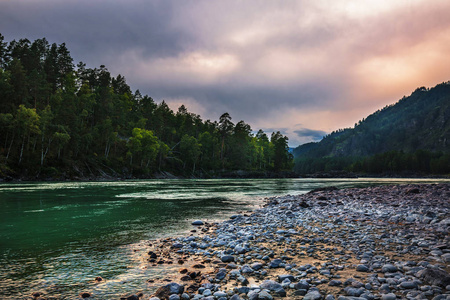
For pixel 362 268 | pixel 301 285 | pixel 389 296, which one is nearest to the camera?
pixel 389 296

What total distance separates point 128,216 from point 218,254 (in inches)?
390

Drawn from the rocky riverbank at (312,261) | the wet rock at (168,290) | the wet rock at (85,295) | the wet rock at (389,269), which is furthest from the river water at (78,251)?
the wet rock at (389,269)

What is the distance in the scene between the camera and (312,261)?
736 centimetres

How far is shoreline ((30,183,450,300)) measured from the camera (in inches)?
208

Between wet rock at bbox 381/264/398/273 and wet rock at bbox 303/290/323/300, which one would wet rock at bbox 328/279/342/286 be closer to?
wet rock at bbox 303/290/323/300

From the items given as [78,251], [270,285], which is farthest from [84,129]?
[270,285]

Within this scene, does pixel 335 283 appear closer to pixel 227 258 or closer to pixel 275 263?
pixel 275 263

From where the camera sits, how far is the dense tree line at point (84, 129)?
63938 mm

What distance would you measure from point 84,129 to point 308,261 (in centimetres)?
9572

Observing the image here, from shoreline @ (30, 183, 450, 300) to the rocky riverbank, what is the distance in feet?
0.06

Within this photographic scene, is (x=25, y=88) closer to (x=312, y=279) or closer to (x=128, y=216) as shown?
(x=128, y=216)

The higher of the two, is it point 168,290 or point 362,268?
point 168,290

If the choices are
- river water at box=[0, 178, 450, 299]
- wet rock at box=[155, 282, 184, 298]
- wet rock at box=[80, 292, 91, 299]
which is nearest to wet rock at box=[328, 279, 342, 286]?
wet rock at box=[155, 282, 184, 298]

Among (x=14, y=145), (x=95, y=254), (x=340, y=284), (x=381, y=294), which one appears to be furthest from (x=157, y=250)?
(x=14, y=145)
